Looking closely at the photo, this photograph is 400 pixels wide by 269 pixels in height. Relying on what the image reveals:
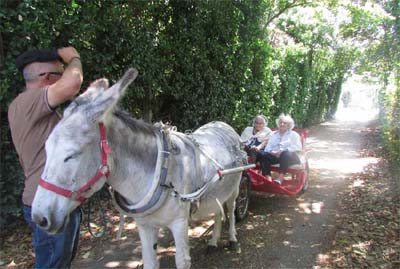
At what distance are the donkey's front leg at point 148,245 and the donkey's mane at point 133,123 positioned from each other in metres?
0.92

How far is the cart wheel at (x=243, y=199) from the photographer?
6070 mm

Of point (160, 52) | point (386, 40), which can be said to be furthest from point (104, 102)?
point (386, 40)

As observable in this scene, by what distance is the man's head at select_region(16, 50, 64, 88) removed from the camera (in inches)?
107

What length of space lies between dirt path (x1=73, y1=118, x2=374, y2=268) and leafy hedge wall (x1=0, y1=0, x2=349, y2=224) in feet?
4.63

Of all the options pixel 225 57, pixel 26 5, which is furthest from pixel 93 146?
pixel 225 57

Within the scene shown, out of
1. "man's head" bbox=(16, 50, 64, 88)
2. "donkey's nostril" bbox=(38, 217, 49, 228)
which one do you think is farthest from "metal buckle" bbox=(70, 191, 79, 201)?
"man's head" bbox=(16, 50, 64, 88)

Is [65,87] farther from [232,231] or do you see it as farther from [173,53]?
[173,53]

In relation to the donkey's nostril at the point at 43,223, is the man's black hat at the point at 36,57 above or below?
above

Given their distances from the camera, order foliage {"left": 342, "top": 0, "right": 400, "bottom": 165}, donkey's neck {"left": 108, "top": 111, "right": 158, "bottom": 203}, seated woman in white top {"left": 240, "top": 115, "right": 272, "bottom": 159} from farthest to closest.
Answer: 1. foliage {"left": 342, "top": 0, "right": 400, "bottom": 165}
2. seated woman in white top {"left": 240, "top": 115, "right": 272, "bottom": 159}
3. donkey's neck {"left": 108, "top": 111, "right": 158, "bottom": 203}

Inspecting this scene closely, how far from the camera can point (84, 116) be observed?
249 cm

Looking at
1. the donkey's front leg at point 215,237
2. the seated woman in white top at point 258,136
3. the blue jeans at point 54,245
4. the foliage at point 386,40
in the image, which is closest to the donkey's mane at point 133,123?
the blue jeans at point 54,245

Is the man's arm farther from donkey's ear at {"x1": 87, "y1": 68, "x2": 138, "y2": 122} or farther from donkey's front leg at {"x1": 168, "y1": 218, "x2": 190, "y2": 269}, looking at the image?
donkey's front leg at {"x1": 168, "y1": 218, "x2": 190, "y2": 269}

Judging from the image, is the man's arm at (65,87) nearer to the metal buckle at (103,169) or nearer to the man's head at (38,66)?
the man's head at (38,66)

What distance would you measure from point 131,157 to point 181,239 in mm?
923
